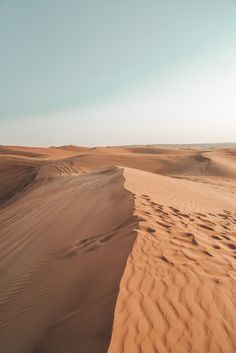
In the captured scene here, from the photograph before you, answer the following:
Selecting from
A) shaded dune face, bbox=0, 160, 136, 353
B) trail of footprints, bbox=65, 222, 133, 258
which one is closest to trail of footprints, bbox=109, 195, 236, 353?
shaded dune face, bbox=0, 160, 136, 353

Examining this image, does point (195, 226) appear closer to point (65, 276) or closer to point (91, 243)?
point (91, 243)

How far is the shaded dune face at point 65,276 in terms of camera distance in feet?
10.1

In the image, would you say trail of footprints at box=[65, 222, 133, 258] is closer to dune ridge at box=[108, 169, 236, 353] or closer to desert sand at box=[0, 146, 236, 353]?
desert sand at box=[0, 146, 236, 353]

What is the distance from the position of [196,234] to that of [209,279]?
173cm

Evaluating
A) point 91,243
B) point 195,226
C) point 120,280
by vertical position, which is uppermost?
point 120,280

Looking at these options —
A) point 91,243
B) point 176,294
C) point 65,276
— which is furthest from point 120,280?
point 91,243

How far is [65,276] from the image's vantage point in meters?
4.33

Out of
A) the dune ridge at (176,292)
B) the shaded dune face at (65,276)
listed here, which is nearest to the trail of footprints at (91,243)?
the shaded dune face at (65,276)

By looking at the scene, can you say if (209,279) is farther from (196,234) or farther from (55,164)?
(55,164)

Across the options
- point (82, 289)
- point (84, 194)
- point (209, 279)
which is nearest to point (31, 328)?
point (82, 289)

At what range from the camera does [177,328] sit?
119 inches

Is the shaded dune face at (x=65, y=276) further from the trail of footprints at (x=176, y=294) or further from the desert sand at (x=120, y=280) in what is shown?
the trail of footprints at (x=176, y=294)

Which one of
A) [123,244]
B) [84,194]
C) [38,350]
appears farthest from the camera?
[84,194]

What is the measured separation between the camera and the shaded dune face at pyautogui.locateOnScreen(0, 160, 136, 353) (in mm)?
3078
